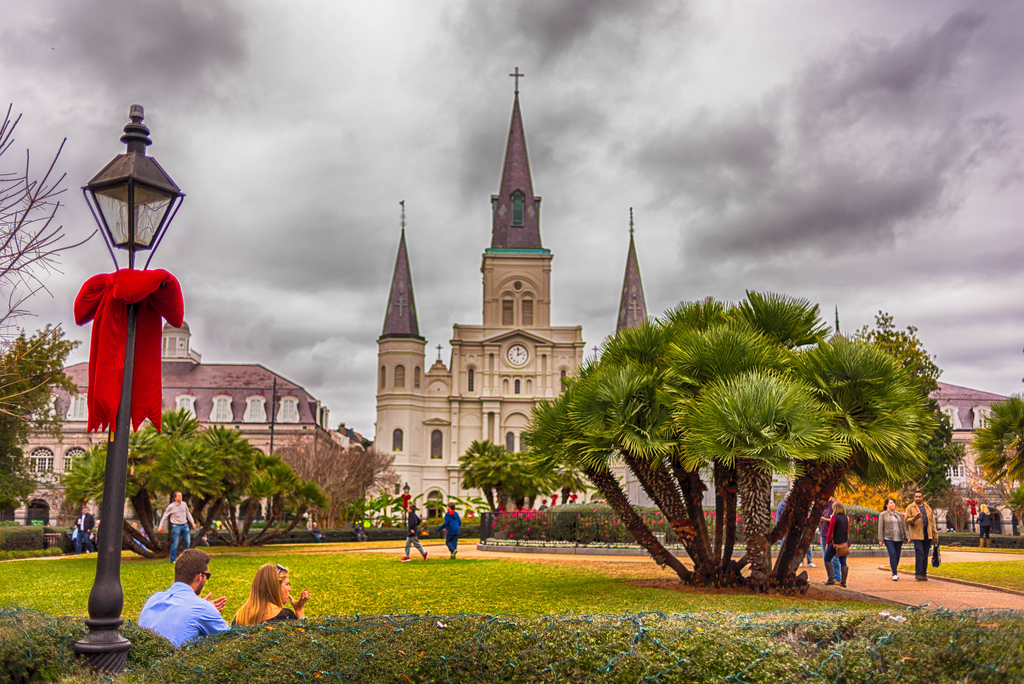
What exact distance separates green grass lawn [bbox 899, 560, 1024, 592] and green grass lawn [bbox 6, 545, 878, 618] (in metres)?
5.68

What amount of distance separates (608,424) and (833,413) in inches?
122

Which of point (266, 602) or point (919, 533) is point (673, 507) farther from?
point (266, 602)

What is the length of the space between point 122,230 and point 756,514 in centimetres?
945

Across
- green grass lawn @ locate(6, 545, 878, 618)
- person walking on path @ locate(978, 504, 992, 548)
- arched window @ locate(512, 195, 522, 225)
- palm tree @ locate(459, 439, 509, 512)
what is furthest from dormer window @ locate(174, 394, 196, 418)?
person walking on path @ locate(978, 504, 992, 548)

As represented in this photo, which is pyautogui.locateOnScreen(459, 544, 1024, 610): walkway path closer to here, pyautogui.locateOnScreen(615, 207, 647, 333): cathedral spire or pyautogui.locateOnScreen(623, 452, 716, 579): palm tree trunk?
pyautogui.locateOnScreen(623, 452, 716, 579): palm tree trunk

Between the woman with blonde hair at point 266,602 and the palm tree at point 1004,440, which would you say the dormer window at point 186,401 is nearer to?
the palm tree at point 1004,440

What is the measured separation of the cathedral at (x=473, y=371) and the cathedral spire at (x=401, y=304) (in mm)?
89

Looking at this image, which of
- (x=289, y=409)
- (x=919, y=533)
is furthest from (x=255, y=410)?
(x=919, y=533)

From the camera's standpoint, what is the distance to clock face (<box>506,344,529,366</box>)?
76.2 metres

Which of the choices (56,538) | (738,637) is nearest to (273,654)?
(738,637)

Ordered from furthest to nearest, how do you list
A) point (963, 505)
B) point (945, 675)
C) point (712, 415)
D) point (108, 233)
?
point (963, 505), point (712, 415), point (108, 233), point (945, 675)

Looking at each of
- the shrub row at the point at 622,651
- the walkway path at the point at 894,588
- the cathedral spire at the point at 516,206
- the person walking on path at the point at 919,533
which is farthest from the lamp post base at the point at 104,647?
the cathedral spire at the point at 516,206

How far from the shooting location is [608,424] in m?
12.5

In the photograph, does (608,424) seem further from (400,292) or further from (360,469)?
(400,292)
